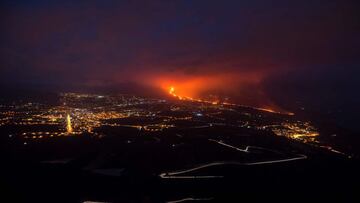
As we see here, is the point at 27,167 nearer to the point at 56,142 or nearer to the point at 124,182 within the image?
the point at 124,182

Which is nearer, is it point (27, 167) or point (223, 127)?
point (27, 167)

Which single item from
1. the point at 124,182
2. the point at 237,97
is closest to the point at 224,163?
the point at 124,182

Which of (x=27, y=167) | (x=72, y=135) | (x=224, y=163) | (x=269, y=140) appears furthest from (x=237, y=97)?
(x=27, y=167)

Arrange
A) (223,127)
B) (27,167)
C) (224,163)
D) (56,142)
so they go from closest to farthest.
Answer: (27,167), (224,163), (56,142), (223,127)

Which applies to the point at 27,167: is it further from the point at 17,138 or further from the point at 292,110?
the point at 292,110

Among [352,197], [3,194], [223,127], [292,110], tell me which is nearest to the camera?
[3,194]

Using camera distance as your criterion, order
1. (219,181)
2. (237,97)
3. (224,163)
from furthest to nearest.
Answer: (237,97), (224,163), (219,181)

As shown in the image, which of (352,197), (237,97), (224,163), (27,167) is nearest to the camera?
(352,197)

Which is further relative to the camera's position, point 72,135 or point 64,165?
Answer: point 72,135

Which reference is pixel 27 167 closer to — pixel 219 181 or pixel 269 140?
pixel 219 181
